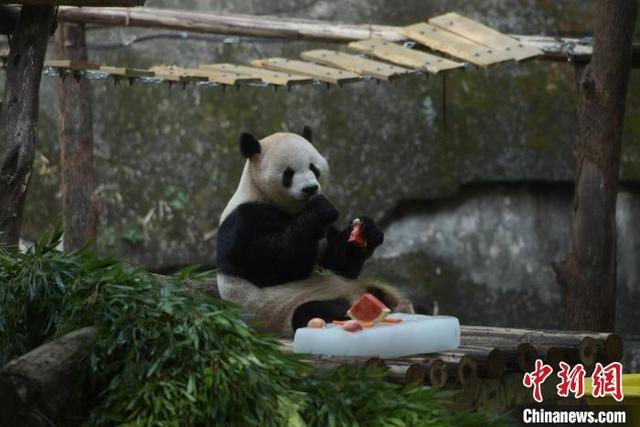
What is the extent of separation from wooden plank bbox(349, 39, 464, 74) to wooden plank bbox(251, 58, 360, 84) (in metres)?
0.27

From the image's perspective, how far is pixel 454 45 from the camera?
20.0 feet

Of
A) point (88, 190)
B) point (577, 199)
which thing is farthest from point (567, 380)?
point (88, 190)

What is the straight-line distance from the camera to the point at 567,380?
4.54m

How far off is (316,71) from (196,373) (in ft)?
8.71

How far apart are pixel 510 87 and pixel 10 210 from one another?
13.4 feet

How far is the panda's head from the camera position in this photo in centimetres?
475

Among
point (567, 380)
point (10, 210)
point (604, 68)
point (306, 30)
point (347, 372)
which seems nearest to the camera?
point (347, 372)

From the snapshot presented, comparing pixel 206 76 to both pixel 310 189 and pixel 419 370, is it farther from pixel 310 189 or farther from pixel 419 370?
pixel 419 370

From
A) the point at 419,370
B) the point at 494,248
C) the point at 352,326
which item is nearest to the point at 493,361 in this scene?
the point at 419,370

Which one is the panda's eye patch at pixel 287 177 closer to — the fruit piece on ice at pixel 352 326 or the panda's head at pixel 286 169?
the panda's head at pixel 286 169

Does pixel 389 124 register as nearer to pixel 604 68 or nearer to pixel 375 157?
pixel 375 157

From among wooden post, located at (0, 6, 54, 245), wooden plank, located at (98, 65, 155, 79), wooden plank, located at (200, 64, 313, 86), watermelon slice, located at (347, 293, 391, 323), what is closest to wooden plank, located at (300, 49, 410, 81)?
wooden plank, located at (200, 64, 313, 86)

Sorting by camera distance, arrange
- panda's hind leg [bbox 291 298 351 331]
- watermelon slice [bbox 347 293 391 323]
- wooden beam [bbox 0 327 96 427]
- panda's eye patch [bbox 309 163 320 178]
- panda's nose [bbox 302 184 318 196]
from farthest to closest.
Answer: panda's eye patch [bbox 309 163 320 178] < panda's nose [bbox 302 184 318 196] < panda's hind leg [bbox 291 298 351 331] < watermelon slice [bbox 347 293 391 323] < wooden beam [bbox 0 327 96 427]

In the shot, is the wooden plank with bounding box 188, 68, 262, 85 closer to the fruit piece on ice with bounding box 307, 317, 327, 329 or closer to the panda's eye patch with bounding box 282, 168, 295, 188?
the panda's eye patch with bounding box 282, 168, 295, 188
